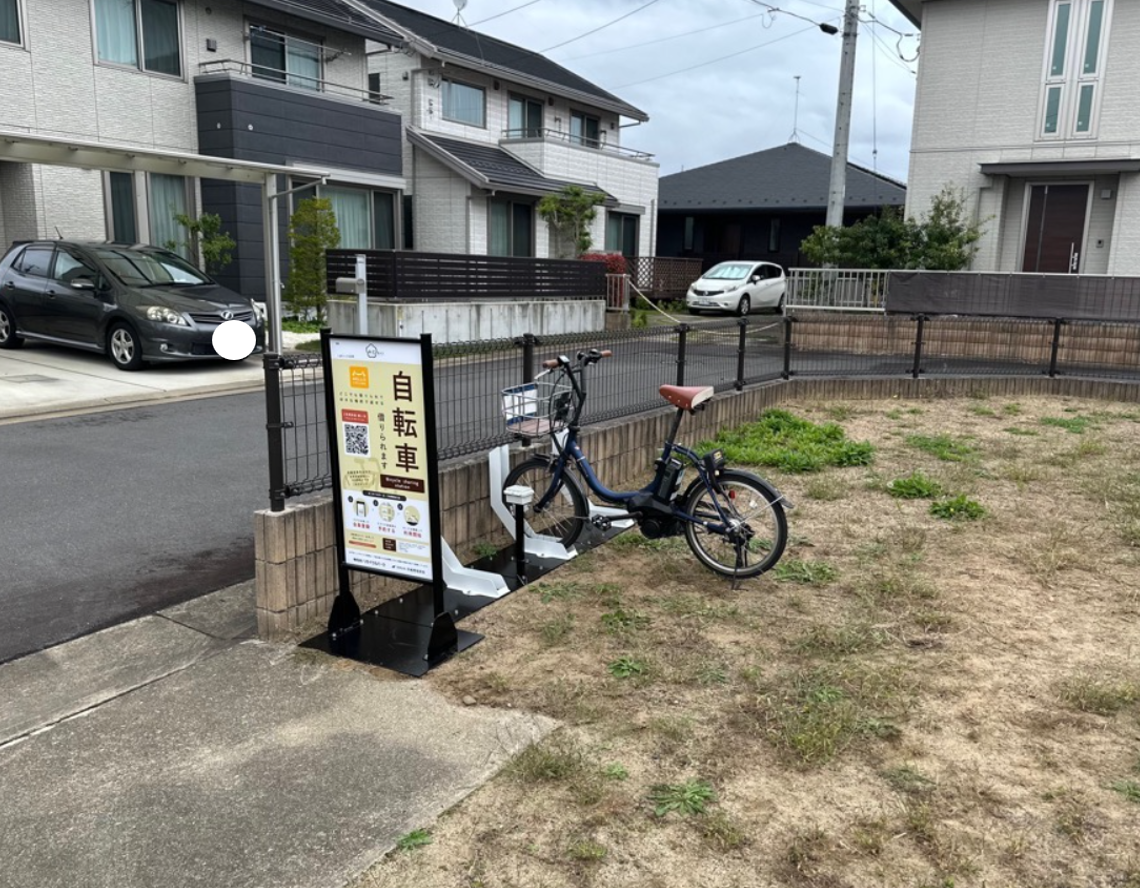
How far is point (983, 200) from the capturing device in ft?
60.0

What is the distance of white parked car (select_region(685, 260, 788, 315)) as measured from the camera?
2203 cm

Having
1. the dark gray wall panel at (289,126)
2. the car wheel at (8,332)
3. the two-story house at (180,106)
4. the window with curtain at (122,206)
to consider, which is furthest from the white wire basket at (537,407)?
the dark gray wall panel at (289,126)

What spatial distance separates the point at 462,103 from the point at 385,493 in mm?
21557

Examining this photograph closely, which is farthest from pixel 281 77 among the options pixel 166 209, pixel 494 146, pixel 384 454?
pixel 384 454

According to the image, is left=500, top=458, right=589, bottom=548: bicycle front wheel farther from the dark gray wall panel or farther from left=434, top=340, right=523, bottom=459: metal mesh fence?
the dark gray wall panel

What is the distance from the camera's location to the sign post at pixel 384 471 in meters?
3.86

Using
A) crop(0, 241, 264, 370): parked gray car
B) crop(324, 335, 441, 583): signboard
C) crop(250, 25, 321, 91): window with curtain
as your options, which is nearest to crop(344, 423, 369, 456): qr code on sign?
crop(324, 335, 441, 583): signboard

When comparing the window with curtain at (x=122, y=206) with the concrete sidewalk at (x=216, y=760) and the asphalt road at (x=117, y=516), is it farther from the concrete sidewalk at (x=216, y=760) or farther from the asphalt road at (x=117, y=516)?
the concrete sidewalk at (x=216, y=760)

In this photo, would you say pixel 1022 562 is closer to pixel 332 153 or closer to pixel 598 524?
pixel 598 524

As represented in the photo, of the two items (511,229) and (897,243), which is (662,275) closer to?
(511,229)

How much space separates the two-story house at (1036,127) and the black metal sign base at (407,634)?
1681cm

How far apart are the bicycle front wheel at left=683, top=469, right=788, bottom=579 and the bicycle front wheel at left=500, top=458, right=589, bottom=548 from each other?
66cm

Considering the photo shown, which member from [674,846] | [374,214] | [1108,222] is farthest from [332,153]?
[674,846]

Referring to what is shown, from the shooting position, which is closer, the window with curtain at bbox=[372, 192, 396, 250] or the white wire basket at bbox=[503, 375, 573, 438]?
the white wire basket at bbox=[503, 375, 573, 438]
